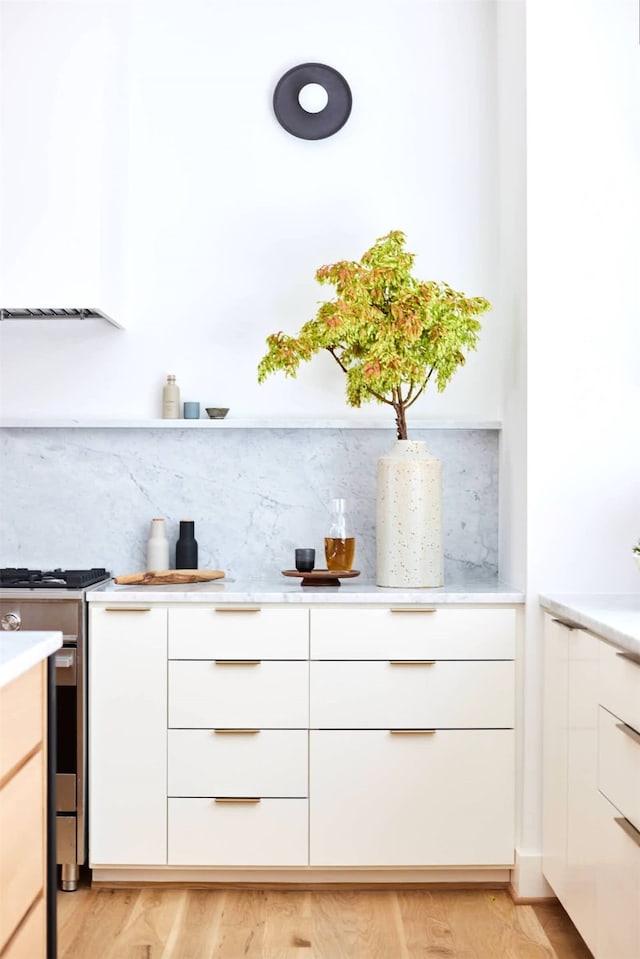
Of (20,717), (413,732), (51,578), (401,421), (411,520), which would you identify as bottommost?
(413,732)

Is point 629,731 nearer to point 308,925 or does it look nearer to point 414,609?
point 414,609

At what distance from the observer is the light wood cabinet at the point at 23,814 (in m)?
1.70

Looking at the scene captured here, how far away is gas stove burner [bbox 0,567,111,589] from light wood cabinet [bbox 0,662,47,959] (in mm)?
1075

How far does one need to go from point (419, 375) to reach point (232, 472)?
0.81 m

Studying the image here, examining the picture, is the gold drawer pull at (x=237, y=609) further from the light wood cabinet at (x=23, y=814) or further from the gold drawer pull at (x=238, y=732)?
the light wood cabinet at (x=23, y=814)

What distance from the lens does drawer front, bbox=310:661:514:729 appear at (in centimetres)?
294

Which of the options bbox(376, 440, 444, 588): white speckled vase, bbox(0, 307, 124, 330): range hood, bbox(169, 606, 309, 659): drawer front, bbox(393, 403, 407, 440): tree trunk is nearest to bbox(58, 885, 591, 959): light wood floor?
bbox(169, 606, 309, 659): drawer front

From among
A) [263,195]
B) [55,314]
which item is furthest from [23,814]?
[263,195]

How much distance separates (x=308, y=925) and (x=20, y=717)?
1.38 m

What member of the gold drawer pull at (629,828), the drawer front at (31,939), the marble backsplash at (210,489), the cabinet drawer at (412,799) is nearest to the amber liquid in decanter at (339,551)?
the marble backsplash at (210,489)

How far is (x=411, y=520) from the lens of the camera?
3.12 metres

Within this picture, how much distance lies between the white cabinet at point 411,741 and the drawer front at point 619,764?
0.62 metres

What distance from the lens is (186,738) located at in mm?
2945

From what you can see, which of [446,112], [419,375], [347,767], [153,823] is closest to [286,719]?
[347,767]
